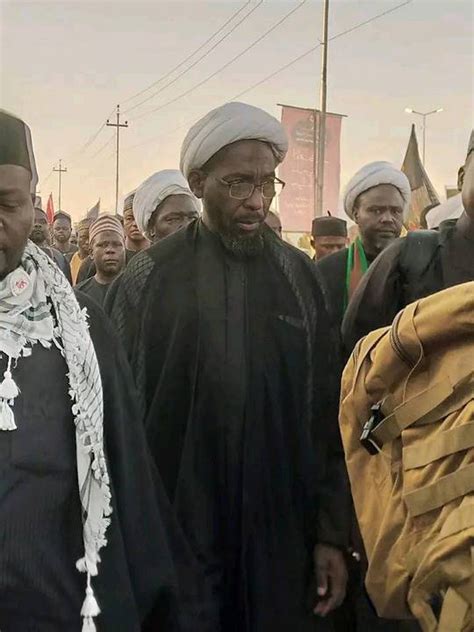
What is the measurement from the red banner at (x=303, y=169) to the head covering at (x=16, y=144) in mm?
11275

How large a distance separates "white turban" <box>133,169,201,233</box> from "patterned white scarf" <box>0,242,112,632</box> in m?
2.91

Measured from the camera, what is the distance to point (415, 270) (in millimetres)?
2273

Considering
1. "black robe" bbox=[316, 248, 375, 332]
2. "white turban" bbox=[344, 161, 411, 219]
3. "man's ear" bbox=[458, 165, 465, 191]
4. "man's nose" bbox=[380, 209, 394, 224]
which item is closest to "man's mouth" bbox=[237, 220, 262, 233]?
"man's ear" bbox=[458, 165, 465, 191]

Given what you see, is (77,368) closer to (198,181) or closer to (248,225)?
(248,225)

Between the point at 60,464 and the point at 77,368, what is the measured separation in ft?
0.68

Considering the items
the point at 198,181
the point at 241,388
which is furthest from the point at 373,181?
the point at 241,388

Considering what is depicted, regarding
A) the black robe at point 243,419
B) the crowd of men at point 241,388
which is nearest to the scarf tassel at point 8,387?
the crowd of men at point 241,388

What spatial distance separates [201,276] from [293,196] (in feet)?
39.2

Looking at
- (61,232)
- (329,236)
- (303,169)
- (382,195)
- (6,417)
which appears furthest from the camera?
(303,169)

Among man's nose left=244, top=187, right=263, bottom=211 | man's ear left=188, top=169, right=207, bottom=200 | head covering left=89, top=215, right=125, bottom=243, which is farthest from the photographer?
head covering left=89, top=215, right=125, bottom=243

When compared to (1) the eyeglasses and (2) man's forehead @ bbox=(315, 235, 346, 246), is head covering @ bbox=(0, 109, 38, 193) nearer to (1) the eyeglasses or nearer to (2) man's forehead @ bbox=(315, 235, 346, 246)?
(1) the eyeglasses

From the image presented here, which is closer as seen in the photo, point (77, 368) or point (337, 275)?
point (77, 368)

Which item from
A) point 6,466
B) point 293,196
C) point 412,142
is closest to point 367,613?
point 6,466

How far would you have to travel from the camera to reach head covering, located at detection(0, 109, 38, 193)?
1650 millimetres
